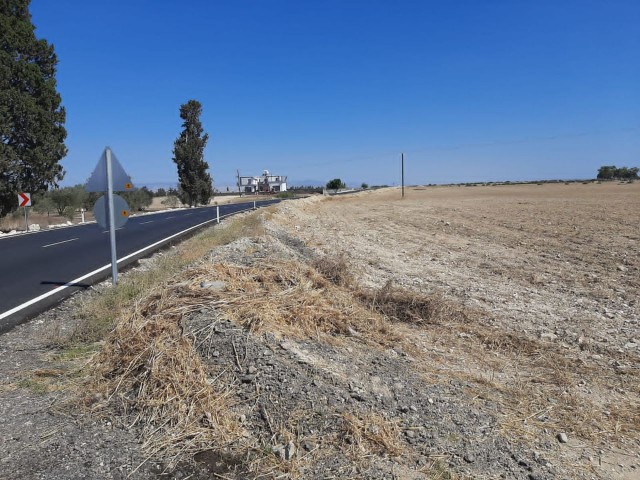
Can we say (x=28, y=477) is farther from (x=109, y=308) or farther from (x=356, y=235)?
(x=356, y=235)

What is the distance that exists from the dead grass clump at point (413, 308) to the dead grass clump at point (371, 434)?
346cm

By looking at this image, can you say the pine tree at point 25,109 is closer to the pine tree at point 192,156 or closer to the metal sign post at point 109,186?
the metal sign post at point 109,186

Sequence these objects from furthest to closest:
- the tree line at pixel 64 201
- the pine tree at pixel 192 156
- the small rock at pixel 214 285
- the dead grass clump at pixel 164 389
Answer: the pine tree at pixel 192 156
the tree line at pixel 64 201
the small rock at pixel 214 285
the dead grass clump at pixel 164 389

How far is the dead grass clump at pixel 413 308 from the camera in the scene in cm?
736

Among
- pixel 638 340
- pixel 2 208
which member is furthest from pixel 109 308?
pixel 2 208

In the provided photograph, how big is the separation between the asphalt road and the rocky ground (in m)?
0.80

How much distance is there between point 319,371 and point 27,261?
1172 cm

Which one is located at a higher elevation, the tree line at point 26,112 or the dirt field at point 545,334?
the tree line at point 26,112

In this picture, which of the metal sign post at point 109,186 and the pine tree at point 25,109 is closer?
the metal sign post at point 109,186

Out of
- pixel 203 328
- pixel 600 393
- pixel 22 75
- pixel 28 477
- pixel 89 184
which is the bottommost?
pixel 600 393

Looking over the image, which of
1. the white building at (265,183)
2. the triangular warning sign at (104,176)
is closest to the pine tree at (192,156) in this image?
the triangular warning sign at (104,176)

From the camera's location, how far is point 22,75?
27312 mm

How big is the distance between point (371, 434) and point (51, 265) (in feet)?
37.5

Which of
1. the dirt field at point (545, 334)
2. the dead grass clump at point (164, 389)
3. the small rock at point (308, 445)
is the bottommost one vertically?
the dirt field at point (545, 334)
